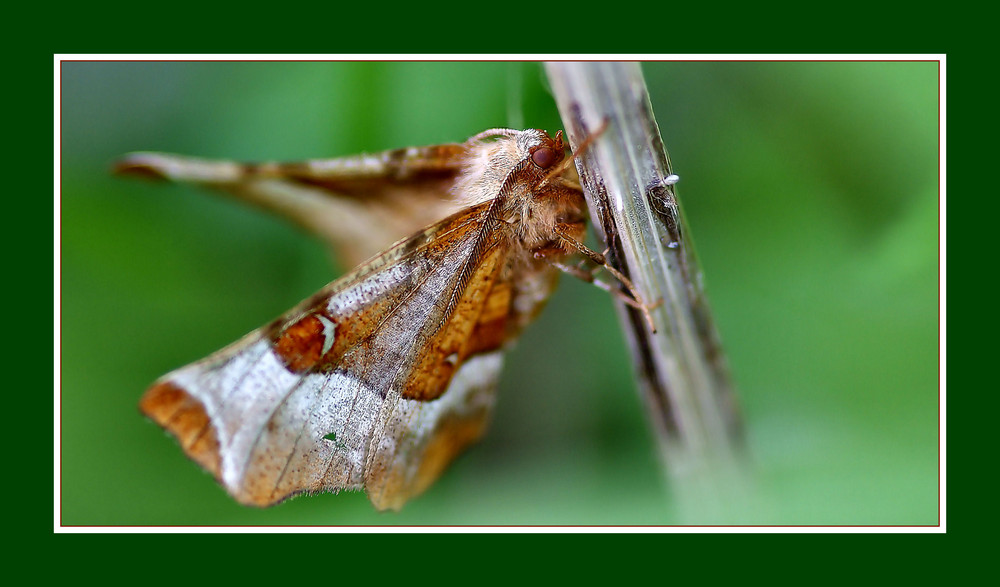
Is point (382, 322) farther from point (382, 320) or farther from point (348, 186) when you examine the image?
point (348, 186)

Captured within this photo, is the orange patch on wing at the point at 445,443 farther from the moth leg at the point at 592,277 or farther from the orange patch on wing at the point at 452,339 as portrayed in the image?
the moth leg at the point at 592,277

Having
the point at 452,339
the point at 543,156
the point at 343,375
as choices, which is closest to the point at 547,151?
the point at 543,156

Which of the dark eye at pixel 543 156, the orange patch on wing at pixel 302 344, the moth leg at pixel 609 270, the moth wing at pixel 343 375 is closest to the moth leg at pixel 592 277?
the moth leg at pixel 609 270

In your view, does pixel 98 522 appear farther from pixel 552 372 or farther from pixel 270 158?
pixel 552 372

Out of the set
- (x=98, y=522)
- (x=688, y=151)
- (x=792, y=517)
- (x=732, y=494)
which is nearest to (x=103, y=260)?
(x=98, y=522)

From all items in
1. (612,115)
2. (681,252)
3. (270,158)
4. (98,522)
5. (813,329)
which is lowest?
(98,522)

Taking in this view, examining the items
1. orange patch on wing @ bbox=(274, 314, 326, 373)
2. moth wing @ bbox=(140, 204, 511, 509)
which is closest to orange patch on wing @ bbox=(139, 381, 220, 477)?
moth wing @ bbox=(140, 204, 511, 509)

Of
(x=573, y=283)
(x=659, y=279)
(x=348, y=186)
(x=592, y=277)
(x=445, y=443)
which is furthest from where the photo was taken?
(x=573, y=283)
